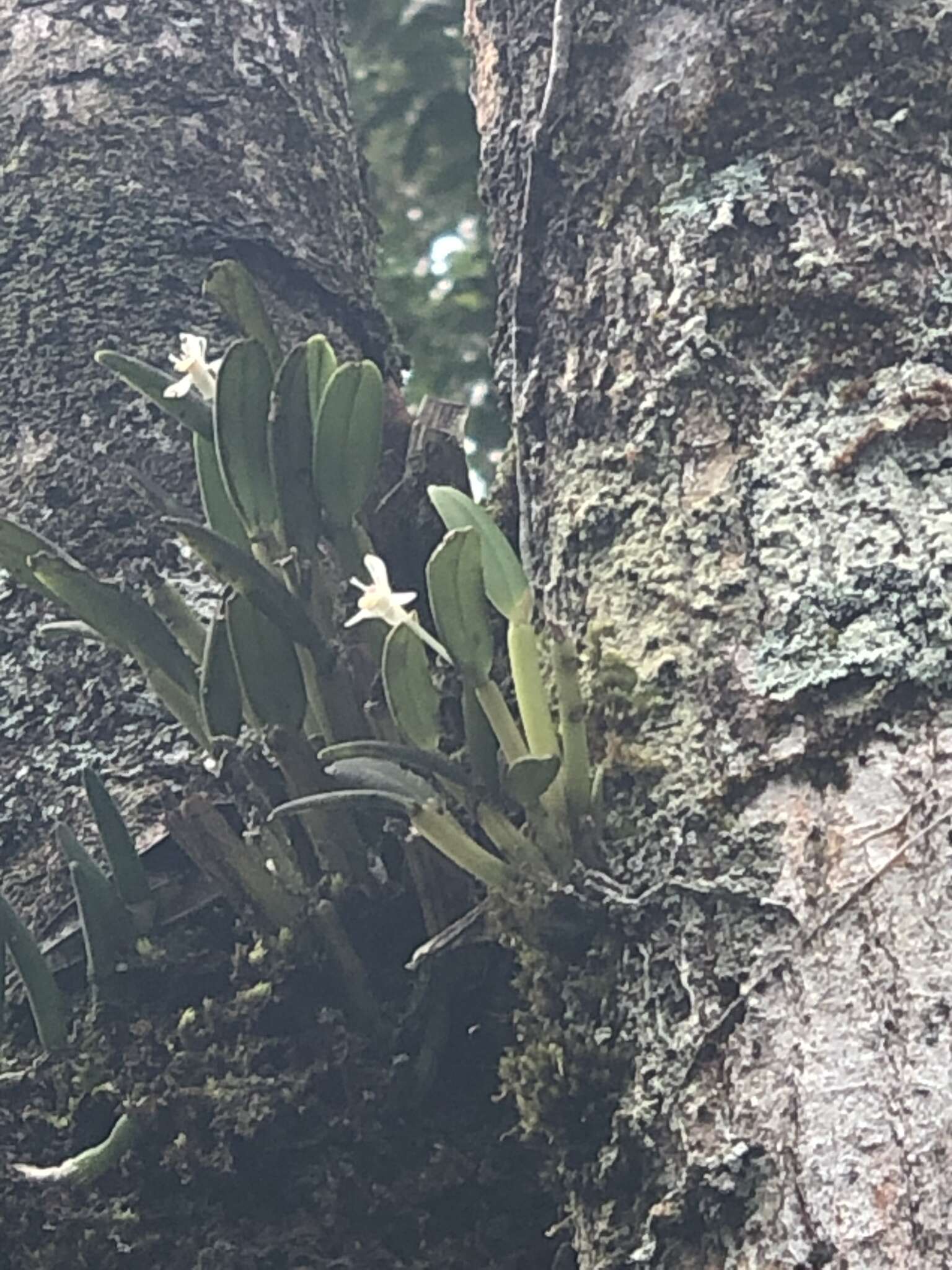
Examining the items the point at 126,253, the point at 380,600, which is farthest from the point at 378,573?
the point at 126,253

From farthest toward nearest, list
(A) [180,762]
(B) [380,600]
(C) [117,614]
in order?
(A) [180,762] → (C) [117,614] → (B) [380,600]

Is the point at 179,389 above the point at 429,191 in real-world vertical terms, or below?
below

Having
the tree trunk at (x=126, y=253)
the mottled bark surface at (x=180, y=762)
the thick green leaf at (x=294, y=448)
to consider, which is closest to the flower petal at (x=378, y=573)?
the thick green leaf at (x=294, y=448)

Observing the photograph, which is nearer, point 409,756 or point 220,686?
point 409,756

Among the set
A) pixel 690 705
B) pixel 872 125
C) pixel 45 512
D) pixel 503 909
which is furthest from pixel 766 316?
pixel 45 512

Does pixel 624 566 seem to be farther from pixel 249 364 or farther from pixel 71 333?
pixel 71 333

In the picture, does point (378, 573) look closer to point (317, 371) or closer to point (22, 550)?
point (317, 371)
